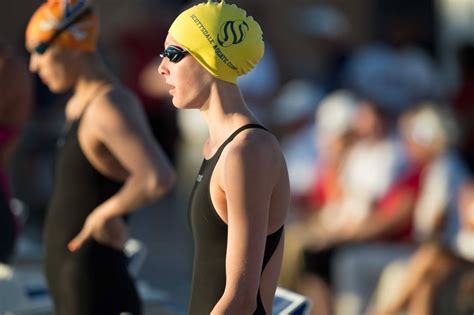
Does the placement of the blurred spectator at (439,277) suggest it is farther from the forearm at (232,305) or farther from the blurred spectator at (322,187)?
the forearm at (232,305)

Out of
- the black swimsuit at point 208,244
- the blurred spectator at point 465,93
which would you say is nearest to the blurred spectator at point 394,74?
the blurred spectator at point 465,93

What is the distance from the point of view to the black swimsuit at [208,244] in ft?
13.0

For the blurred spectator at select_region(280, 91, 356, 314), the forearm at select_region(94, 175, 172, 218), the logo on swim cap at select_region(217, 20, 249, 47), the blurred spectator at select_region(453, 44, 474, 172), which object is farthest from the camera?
the blurred spectator at select_region(453, 44, 474, 172)

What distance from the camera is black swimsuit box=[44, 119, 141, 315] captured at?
505 cm

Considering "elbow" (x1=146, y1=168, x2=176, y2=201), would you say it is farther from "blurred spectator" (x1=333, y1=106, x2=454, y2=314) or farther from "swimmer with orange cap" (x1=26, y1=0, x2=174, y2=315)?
"blurred spectator" (x1=333, y1=106, x2=454, y2=314)

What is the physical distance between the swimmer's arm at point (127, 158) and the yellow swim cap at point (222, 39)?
38.8 inches

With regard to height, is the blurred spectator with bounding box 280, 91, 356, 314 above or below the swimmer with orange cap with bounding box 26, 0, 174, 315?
below

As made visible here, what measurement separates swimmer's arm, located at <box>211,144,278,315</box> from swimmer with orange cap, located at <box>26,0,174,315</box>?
1309 millimetres

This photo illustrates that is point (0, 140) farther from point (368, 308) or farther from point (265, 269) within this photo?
point (368, 308)

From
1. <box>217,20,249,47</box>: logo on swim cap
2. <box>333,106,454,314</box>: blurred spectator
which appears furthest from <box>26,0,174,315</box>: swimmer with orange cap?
<box>333,106,454,314</box>: blurred spectator

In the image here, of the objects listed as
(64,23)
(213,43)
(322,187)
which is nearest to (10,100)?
(64,23)

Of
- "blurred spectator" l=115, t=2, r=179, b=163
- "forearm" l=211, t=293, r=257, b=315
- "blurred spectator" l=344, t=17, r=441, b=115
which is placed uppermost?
"forearm" l=211, t=293, r=257, b=315

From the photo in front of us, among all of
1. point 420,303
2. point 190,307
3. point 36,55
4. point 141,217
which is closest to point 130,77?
point 141,217

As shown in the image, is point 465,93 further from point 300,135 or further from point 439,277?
point 439,277
